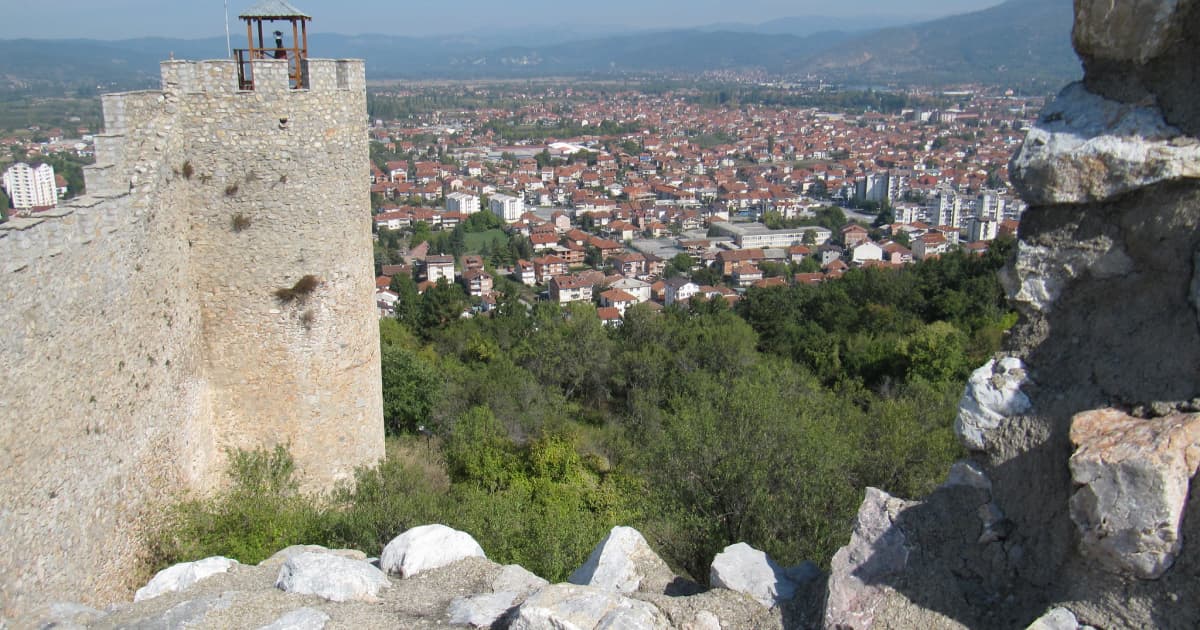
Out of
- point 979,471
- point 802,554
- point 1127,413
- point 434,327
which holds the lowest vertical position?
point 434,327

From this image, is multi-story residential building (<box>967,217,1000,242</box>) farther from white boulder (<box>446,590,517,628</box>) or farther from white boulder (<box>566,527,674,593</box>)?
white boulder (<box>446,590,517,628</box>)

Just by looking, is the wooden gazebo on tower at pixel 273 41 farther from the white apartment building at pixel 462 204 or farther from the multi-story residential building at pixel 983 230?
the white apartment building at pixel 462 204

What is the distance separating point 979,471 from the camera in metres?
4.88

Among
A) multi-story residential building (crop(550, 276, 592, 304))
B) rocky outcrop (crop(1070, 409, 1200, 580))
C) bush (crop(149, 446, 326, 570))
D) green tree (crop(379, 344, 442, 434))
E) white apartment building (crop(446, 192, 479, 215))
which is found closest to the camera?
rocky outcrop (crop(1070, 409, 1200, 580))

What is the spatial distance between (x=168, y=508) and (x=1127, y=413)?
292 inches

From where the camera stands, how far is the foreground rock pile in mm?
5016

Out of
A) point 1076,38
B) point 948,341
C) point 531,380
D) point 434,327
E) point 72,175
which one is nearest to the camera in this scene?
point 1076,38

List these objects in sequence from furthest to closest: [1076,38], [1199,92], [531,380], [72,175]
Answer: [72,175] → [531,380] → [1076,38] → [1199,92]

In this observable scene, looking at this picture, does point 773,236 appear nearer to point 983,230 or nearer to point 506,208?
point 983,230

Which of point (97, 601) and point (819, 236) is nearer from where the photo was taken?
point (97, 601)

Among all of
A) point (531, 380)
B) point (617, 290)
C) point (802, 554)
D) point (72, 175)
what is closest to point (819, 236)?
point (617, 290)

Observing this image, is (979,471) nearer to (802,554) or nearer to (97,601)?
(802,554)

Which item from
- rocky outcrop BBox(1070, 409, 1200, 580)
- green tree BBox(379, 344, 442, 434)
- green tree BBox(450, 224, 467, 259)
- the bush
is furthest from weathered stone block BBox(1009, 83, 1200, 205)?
green tree BBox(450, 224, 467, 259)

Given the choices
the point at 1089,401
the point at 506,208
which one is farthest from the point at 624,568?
the point at 506,208
